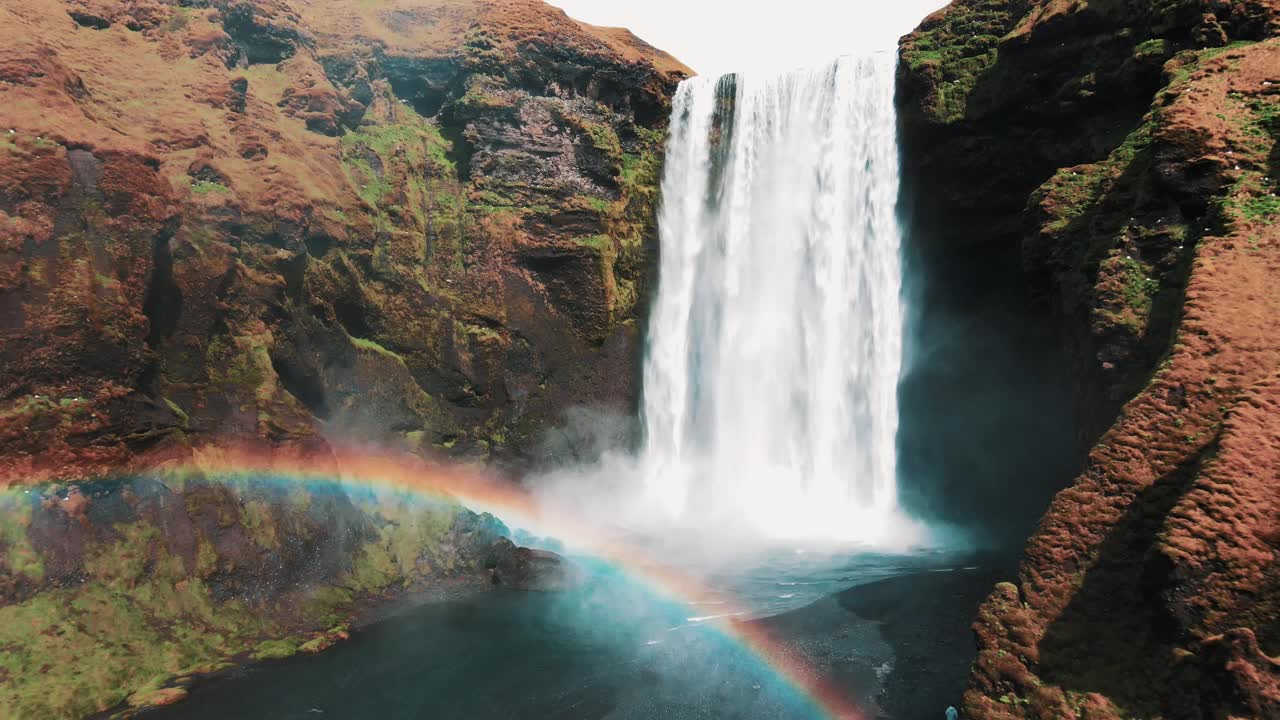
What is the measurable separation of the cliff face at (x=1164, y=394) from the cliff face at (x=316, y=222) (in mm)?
14551

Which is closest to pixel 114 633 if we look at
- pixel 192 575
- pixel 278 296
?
pixel 192 575

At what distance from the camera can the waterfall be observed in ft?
73.2

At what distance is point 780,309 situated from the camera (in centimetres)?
2405

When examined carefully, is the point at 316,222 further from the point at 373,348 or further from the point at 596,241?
the point at 596,241

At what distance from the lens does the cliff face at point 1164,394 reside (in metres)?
6.67

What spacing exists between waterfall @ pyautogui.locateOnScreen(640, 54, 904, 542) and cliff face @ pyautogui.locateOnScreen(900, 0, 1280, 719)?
597 cm

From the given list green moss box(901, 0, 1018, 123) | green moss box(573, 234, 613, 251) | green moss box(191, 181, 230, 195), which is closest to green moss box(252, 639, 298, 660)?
green moss box(191, 181, 230, 195)

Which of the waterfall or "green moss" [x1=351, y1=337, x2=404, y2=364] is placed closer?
"green moss" [x1=351, y1=337, x2=404, y2=364]

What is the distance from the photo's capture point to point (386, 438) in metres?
20.3

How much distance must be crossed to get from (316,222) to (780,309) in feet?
47.7

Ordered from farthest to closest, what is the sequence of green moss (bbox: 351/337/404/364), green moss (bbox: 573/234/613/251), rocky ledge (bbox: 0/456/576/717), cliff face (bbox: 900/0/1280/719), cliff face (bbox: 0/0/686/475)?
green moss (bbox: 573/234/613/251) < green moss (bbox: 351/337/404/364) < cliff face (bbox: 0/0/686/475) < rocky ledge (bbox: 0/456/576/717) < cliff face (bbox: 900/0/1280/719)

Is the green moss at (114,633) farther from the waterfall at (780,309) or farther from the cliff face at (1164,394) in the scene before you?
the waterfall at (780,309)

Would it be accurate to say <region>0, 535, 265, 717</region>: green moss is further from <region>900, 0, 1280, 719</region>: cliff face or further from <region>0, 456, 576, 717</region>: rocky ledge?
<region>900, 0, 1280, 719</region>: cliff face

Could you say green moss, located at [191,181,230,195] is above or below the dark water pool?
above
